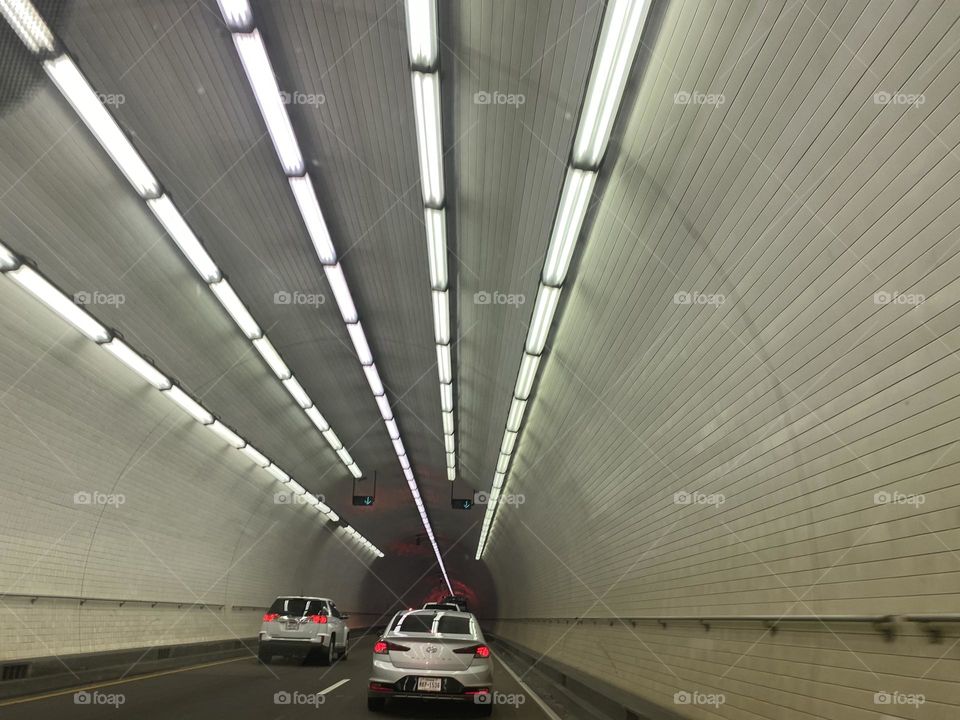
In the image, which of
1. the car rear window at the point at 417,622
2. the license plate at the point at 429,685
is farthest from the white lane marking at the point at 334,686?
the license plate at the point at 429,685

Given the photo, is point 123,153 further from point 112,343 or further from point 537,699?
point 537,699

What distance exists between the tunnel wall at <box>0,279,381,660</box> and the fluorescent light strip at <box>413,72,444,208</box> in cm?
604

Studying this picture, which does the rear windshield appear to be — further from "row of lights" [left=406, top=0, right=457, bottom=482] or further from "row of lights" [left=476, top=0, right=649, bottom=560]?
"row of lights" [left=476, top=0, right=649, bottom=560]

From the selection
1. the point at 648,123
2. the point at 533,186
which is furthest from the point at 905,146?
the point at 533,186

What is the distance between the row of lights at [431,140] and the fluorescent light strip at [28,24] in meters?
3.77

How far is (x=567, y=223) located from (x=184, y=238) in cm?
597

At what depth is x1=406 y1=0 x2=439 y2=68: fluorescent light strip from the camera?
7.68 meters

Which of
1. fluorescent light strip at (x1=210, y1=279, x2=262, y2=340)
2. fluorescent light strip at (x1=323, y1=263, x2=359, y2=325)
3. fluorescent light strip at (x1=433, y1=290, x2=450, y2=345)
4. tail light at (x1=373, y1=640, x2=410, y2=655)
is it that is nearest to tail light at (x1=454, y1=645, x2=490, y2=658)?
A: tail light at (x1=373, y1=640, x2=410, y2=655)

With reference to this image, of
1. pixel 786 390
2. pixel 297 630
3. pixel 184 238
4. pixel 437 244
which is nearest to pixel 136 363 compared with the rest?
pixel 184 238

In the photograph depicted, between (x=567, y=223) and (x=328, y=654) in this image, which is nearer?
(x=567, y=223)

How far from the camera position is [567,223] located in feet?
35.9

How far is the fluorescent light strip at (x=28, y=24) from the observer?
8031 millimetres

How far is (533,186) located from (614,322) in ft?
8.41

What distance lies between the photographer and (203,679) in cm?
1534
